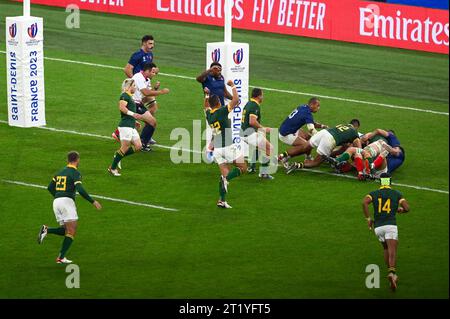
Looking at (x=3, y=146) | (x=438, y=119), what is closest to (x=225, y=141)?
(x=3, y=146)

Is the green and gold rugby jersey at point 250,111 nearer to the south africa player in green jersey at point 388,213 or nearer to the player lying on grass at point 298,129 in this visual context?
the player lying on grass at point 298,129

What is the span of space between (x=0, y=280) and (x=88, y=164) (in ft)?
24.0

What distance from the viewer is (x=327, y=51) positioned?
1526 inches

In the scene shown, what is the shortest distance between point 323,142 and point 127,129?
418 cm

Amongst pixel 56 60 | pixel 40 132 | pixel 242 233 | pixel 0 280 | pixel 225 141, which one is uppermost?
pixel 56 60

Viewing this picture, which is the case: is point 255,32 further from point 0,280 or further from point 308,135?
point 0,280

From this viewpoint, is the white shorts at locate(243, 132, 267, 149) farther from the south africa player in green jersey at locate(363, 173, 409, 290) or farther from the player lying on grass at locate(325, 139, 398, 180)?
the south africa player in green jersey at locate(363, 173, 409, 290)

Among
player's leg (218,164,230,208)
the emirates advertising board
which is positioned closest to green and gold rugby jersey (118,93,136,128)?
player's leg (218,164,230,208)

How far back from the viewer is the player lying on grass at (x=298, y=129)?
26.4 meters

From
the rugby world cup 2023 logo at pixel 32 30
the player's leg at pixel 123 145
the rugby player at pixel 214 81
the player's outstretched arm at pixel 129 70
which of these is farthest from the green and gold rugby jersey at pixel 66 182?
the rugby world cup 2023 logo at pixel 32 30

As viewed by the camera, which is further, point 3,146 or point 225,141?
point 3,146

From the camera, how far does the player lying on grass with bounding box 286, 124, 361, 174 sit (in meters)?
26.0

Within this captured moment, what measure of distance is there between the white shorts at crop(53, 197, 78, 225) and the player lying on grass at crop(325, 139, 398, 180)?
24.7ft

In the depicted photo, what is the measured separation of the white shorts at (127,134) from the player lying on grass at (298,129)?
3260mm
